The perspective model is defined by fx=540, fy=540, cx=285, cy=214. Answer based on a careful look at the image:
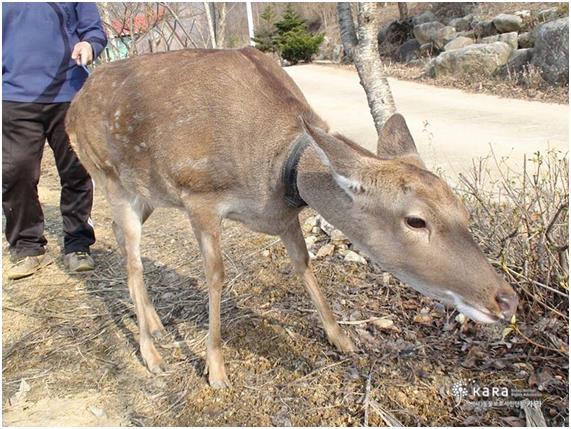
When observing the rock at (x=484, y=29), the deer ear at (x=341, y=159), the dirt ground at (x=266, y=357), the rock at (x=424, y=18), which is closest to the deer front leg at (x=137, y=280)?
the dirt ground at (x=266, y=357)

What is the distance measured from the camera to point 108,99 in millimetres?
4023

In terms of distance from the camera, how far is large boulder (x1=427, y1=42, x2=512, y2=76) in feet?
42.6

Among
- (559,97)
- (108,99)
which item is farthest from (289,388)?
(559,97)

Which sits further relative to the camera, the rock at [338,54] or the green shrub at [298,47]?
the green shrub at [298,47]

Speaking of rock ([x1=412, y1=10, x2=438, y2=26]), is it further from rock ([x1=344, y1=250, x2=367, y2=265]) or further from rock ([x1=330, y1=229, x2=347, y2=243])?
rock ([x1=344, y1=250, x2=367, y2=265])

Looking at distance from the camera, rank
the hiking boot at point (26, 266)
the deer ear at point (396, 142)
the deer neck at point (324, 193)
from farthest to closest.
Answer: the hiking boot at point (26, 266) → the deer ear at point (396, 142) → the deer neck at point (324, 193)

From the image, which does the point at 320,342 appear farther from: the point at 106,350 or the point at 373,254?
the point at 106,350

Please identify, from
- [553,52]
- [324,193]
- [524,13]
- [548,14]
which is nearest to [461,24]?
[524,13]

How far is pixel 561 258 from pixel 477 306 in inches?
41.1

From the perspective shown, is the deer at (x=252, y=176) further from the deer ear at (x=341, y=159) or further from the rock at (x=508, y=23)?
the rock at (x=508, y=23)

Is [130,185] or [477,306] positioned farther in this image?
[130,185]

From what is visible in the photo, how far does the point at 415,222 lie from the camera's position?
249 cm

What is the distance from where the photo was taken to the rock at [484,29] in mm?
15646

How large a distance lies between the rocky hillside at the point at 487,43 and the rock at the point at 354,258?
8643 millimetres
